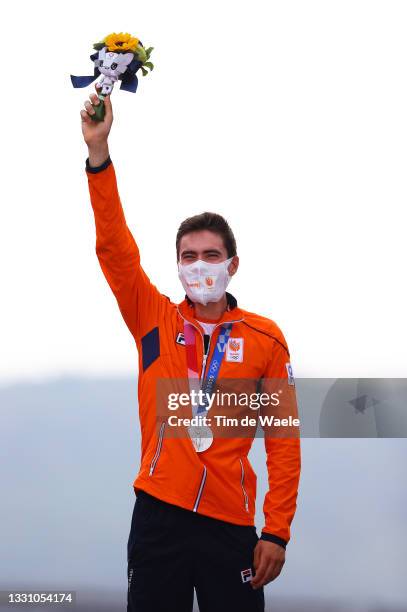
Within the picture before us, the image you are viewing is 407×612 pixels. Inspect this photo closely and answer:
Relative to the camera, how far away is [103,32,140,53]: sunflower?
2592 millimetres

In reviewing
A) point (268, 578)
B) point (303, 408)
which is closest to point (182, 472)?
point (268, 578)

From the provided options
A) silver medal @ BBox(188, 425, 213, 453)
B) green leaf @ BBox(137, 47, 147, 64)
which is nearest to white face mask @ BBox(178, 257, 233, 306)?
silver medal @ BBox(188, 425, 213, 453)

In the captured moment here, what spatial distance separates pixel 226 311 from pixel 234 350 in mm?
201

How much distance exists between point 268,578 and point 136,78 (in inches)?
69.8

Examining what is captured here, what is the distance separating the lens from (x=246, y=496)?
2.56m

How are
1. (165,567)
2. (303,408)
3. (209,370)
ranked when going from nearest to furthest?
(165,567) → (209,370) → (303,408)

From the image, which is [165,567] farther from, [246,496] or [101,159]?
[101,159]

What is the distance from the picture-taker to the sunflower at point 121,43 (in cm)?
259

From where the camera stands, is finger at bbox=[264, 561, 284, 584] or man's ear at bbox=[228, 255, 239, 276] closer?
finger at bbox=[264, 561, 284, 584]

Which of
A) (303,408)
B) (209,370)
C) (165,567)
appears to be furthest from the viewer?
(303,408)

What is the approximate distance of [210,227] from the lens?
279 centimetres

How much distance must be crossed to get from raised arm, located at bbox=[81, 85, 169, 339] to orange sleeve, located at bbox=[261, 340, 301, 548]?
498 mm

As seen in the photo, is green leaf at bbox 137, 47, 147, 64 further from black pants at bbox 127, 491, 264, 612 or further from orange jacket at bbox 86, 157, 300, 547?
black pants at bbox 127, 491, 264, 612

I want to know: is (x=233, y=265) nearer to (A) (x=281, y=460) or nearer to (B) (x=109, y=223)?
(B) (x=109, y=223)
